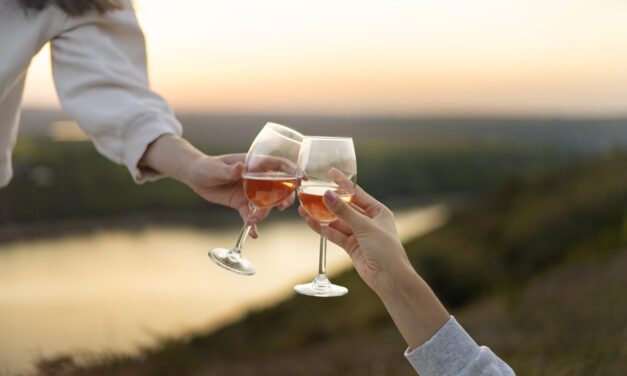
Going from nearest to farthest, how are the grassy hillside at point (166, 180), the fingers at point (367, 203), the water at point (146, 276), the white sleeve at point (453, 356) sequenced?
the white sleeve at point (453, 356), the fingers at point (367, 203), the water at point (146, 276), the grassy hillside at point (166, 180)

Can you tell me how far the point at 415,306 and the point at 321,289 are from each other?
1.88 ft

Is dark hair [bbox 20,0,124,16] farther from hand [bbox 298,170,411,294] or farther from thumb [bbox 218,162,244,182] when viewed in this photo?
hand [bbox 298,170,411,294]

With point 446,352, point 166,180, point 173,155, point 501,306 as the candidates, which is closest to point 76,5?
point 173,155

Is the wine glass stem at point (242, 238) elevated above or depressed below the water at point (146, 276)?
above

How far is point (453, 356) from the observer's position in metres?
1.39

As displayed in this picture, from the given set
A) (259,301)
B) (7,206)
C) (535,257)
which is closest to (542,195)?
(535,257)

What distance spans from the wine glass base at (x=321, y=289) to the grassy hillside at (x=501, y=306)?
122cm

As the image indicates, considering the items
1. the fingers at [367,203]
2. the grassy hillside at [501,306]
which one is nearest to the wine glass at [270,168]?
the fingers at [367,203]

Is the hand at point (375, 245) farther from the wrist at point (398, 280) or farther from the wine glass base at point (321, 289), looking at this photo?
the wine glass base at point (321, 289)

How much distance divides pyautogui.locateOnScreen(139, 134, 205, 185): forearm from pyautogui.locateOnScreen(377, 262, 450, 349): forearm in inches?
40.2

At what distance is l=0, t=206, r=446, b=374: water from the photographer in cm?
2609

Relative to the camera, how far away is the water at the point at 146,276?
26.1 metres

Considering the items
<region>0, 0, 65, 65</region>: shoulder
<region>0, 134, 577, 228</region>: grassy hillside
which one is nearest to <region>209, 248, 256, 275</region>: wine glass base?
<region>0, 0, 65, 65</region>: shoulder

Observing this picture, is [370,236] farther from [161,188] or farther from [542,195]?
[161,188]
